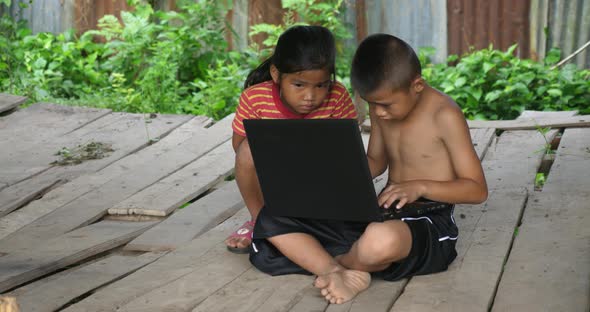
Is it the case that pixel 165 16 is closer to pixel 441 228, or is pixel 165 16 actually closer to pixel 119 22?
pixel 119 22

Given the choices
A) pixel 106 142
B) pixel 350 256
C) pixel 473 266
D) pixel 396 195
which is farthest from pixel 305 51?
pixel 106 142

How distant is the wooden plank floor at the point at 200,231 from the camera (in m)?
3.11

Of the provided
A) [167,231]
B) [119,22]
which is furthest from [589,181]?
Answer: [119,22]

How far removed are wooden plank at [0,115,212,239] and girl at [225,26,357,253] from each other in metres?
1.13

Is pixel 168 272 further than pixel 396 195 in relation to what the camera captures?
Yes

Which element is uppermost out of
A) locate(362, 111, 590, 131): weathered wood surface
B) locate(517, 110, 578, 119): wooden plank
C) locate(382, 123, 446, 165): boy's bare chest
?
locate(382, 123, 446, 165): boy's bare chest

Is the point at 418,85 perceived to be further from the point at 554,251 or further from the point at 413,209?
the point at 554,251

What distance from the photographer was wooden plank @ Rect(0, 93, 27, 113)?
639 centimetres

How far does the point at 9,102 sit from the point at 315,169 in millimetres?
4039

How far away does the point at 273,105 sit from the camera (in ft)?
12.3

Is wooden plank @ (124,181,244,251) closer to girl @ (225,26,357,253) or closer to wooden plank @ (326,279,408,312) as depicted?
girl @ (225,26,357,253)

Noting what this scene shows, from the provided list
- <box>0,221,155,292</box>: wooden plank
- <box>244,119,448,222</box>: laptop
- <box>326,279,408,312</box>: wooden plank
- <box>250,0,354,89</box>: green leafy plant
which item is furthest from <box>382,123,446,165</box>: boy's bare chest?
<box>250,0,354,89</box>: green leafy plant

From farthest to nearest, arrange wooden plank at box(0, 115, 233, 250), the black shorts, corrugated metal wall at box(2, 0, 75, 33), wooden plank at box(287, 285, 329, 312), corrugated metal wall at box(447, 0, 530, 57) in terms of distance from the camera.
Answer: corrugated metal wall at box(2, 0, 75, 33) < corrugated metal wall at box(447, 0, 530, 57) < wooden plank at box(0, 115, 233, 250) < the black shorts < wooden plank at box(287, 285, 329, 312)

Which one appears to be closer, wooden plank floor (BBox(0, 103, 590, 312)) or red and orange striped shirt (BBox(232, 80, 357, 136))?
wooden plank floor (BBox(0, 103, 590, 312))
